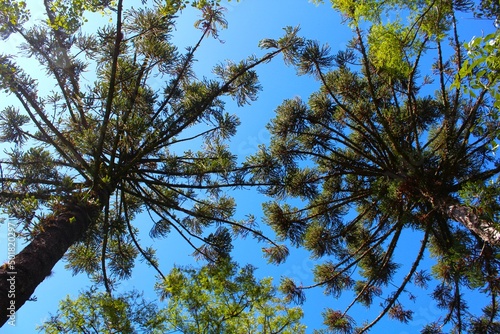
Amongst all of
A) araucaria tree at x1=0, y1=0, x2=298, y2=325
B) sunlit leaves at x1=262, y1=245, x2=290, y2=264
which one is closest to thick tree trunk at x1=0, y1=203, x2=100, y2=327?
araucaria tree at x1=0, y1=0, x2=298, y2=325

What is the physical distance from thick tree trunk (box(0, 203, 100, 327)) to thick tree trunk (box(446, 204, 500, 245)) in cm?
497

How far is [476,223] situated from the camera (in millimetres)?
5191

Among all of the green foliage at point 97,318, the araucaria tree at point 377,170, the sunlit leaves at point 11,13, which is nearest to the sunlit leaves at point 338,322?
the araucaria tree at point 377,170

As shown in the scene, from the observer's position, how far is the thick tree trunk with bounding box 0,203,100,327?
3.81m

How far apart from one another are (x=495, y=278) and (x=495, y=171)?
271cm

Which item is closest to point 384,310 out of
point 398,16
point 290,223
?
point 290,223

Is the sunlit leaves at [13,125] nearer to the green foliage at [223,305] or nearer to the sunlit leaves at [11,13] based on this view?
the sunlit leaves at [11,13]

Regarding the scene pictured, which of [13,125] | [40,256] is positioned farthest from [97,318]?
[13,125]

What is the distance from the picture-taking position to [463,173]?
815 centimetres

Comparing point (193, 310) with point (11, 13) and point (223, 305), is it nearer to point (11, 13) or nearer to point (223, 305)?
point (223, 305)

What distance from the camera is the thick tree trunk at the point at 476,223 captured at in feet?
15.4

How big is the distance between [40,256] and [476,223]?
17.3 ft

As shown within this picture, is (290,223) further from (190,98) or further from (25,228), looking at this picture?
(25,228)

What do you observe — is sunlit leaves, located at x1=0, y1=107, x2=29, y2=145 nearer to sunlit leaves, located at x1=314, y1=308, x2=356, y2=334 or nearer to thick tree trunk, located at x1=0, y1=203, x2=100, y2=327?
thick tree trunk, located at x1=0, y1=203, x2=100, y2=327
